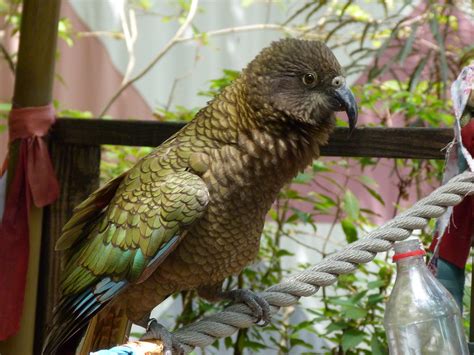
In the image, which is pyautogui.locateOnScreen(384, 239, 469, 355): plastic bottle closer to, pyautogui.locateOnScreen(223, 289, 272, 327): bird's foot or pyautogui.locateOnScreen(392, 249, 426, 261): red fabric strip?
pyautogui.locateOnScreen(392, 249, 426, 261): red fabric strip

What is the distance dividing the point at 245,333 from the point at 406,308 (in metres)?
1.16

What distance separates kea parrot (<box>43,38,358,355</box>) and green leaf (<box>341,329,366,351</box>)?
62 cm

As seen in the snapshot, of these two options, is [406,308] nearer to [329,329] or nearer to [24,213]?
[329,329]

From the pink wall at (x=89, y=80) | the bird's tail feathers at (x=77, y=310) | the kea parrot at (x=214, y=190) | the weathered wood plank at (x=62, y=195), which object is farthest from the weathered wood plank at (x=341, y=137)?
the pink wall at (x=89, y=80)

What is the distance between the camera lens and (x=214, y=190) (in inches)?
46.9

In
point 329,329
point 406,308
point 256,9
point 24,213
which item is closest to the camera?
point 406,308

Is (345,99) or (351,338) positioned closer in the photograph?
(345,99)

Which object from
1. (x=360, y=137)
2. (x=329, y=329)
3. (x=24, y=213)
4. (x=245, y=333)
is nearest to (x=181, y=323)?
(x=245, y=333)

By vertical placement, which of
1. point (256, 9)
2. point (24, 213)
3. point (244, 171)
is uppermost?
point (256, 9)

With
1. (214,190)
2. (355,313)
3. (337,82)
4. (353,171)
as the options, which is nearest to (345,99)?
(337,82)

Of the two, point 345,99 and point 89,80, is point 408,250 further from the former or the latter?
point 89,80

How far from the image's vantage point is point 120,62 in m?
3.06

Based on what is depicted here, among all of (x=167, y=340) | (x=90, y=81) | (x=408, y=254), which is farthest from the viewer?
(x=90, y=81)

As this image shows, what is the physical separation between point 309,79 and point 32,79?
783 millimetres
